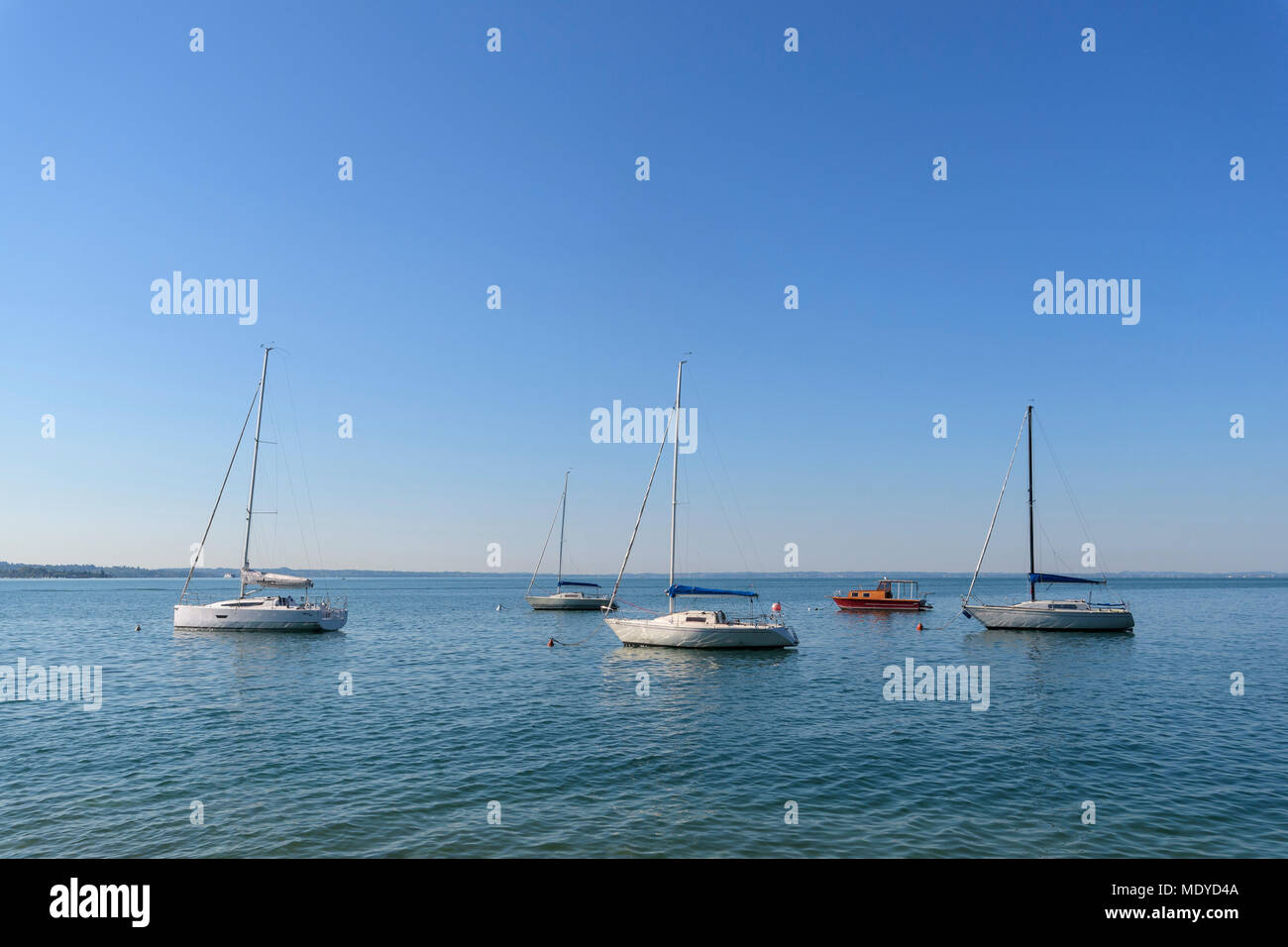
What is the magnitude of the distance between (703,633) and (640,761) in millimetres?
25677

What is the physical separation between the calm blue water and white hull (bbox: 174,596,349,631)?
1353 centimetres

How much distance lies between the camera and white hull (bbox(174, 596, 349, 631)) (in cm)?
5753

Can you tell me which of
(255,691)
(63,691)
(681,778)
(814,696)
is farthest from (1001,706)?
(63,691)

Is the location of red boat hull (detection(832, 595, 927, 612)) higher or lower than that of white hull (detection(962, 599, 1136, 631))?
lower

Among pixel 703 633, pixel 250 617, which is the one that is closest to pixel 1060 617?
pixel 703 633

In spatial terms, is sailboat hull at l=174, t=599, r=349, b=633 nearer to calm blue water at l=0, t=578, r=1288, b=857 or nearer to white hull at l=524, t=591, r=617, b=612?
calm blue water at l=0, t=578, r=1288, b=857

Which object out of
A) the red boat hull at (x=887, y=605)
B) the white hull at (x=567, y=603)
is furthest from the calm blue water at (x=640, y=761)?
the white hull at (x=567, y=603)
